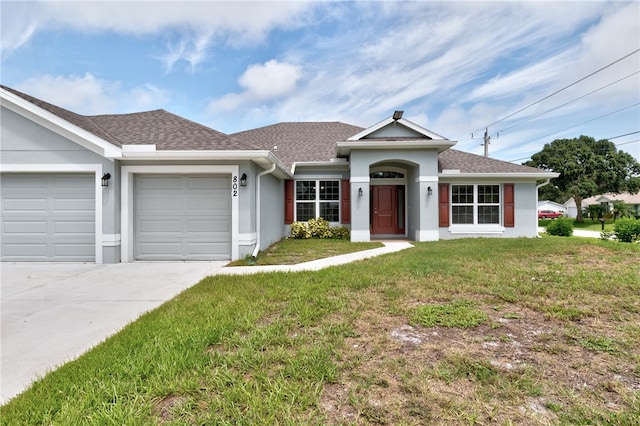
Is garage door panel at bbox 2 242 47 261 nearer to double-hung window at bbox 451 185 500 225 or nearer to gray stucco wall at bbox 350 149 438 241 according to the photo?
gray stucco wall at bbox 350 149 438 241

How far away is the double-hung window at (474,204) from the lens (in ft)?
38.4

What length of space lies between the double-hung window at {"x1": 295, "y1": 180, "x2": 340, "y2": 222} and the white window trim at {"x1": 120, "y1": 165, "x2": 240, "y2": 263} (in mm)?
4967

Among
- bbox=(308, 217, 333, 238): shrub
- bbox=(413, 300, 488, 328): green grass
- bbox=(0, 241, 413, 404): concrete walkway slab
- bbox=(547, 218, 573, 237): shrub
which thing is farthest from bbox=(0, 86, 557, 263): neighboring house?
bbox=(547, 218, 573, 237): shrub

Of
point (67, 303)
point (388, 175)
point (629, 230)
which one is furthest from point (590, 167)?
point (67, 303)

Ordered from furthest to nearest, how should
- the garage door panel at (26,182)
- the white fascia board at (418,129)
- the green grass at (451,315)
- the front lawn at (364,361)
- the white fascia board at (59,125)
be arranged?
the white fascia board at (418,129), the garage door panel at (26,182), the white fascia board at (59,125), the green grass at (451,315), the front lawn at (364,361)

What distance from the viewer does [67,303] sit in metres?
4.23

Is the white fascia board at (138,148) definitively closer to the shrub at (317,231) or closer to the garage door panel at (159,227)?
the garage door panel at (159,227)

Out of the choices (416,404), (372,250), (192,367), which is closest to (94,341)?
(192,367)

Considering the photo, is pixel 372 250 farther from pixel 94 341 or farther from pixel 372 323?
pixel 94 341

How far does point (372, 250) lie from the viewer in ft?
28.3

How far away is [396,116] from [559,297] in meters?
7.79

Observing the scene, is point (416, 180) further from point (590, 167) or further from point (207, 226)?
point (590, 167)

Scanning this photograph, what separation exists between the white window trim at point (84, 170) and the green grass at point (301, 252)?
11.3 ft

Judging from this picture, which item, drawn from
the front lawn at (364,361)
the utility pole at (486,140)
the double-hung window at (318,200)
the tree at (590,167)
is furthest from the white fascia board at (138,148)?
the tree at (590,167)
